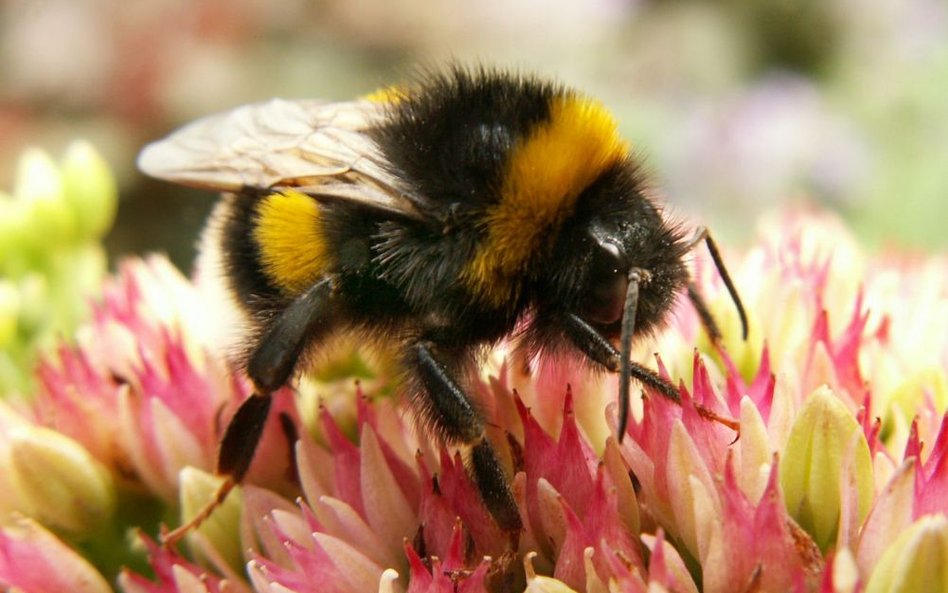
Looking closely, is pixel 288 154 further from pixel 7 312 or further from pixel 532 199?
pixel 7 312

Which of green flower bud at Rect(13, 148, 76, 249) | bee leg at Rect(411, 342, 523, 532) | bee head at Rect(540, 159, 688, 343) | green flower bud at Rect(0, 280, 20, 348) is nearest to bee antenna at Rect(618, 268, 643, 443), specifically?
bee head at Rect(540, 159, 688, 343)

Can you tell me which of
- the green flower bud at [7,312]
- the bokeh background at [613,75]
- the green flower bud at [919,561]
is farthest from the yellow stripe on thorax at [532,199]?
the bokeh background at [613,75]

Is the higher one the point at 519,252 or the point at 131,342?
the point at 519,252

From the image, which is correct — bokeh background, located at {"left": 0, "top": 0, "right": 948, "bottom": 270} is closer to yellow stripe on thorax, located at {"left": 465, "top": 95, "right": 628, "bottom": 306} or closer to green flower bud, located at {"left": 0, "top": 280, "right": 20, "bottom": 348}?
green flower bud, located at {"left": 0, "top": 280, "right": 20, "bottom": 348}

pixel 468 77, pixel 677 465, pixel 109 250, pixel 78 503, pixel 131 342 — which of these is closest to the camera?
pixel 677 465

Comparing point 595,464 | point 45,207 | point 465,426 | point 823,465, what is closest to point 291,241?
point 465,426

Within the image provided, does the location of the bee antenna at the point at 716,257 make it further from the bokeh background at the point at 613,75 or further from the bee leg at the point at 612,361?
the bokeh background at the point at 613,75

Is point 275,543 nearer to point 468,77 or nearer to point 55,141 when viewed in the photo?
point 468,77

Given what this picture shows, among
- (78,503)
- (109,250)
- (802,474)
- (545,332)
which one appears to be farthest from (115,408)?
(109,250)
